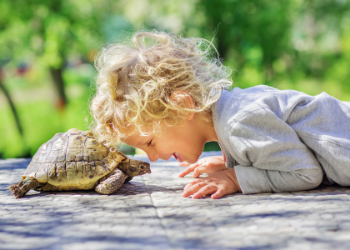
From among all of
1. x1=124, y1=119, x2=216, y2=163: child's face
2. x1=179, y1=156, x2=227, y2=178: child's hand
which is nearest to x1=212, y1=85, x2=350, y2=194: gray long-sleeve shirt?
x1=124, y1=119, x2=216, y2=163: child's face

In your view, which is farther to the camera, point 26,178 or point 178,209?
point 26,178

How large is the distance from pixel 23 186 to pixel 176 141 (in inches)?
41.0

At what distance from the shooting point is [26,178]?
2377 mm

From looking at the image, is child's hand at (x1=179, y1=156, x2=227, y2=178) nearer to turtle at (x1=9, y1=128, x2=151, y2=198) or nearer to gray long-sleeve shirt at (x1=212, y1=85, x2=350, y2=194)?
gray long-sleeve shirt at (x1=212, y1=85, x2=350, y2=194)

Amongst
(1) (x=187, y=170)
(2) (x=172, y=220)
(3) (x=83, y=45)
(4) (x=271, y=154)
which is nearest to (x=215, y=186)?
(4) (x=271, y=154)

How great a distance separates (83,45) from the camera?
1150cm

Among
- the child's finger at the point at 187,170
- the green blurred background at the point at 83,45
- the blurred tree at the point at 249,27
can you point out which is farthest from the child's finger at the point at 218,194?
the blurred tree at the point at 249,27

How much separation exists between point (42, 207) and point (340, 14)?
17671 mm

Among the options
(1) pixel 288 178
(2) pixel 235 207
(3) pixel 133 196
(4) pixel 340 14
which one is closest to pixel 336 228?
(2) pixel 235 207

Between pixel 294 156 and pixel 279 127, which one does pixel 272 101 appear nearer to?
pixel 279 127

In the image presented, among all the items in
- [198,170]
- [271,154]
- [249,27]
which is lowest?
[198,170]

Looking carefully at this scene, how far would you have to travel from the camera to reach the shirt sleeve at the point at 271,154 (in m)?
2.25

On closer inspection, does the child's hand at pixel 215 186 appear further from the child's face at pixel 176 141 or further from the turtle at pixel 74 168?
the turtle at pixel 74 168

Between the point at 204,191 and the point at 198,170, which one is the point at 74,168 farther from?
the point at 198,170
